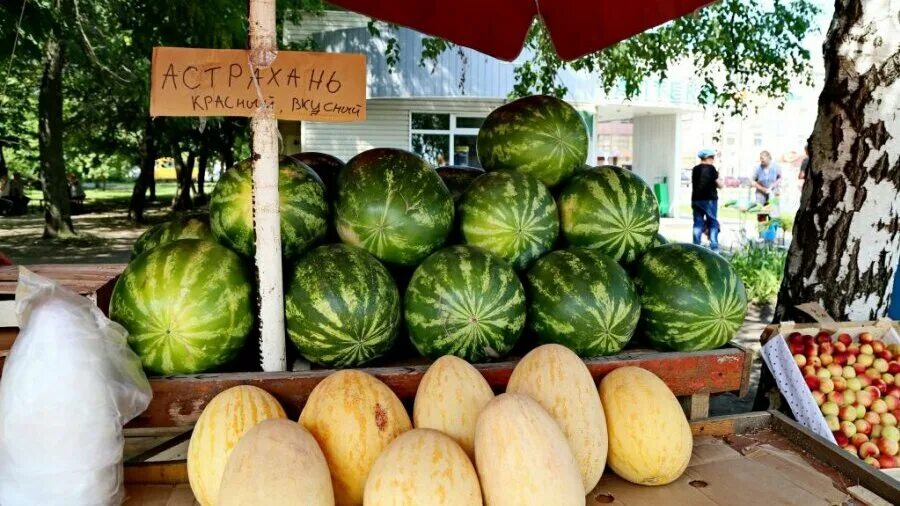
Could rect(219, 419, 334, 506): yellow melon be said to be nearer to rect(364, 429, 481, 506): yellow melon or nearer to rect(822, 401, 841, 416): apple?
rect(364, 429, 481, 506): yellow melon

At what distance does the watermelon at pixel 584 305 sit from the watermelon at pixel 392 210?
0.46 m

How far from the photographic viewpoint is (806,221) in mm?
3344

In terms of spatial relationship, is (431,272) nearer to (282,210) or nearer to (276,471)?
(282,210)

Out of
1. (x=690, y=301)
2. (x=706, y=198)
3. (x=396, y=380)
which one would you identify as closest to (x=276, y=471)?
(x=396, y=380)

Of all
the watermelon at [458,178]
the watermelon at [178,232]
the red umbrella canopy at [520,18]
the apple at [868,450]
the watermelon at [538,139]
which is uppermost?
the red umbrella canopy at [520,18]

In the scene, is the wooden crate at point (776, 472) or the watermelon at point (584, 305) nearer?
the wooden crate at point (776, 472)

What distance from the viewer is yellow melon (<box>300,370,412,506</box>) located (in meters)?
1.68

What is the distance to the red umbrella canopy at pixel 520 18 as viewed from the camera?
111 inches

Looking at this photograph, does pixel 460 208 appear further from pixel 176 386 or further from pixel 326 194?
pixel 176 386

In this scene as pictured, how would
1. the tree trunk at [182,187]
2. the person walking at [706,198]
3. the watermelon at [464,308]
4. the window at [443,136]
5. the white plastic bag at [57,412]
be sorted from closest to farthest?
the white plastic bag at [57,412] < the watermelon at [464,308] < the person walking at [706,198] < the window at [443,136] < the tree trunk at [182,187]

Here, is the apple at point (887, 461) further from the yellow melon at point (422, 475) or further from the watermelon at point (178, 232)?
the watermelon at point (178, 232)

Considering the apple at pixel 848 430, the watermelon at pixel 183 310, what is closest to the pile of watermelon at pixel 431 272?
the watermelon at pixel 183 310

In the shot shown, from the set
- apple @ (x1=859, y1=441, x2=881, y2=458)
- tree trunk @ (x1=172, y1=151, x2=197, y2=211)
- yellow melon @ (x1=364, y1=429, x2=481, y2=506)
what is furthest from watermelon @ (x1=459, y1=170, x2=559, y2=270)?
tree trunk @ (x1=172, y1=151, x2=197, y2=211)

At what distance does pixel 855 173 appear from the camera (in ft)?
10.3
